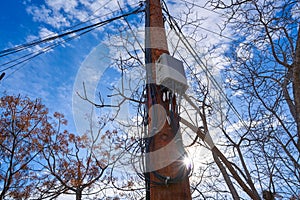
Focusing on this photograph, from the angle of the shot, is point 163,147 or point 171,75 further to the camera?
point 171,75

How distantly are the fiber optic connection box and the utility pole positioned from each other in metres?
0.05

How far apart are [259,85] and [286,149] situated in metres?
1.32

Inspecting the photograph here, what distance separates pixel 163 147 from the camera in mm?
1679

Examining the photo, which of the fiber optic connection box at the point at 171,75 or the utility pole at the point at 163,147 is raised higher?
the fiber optic connection box at the point at 171,75

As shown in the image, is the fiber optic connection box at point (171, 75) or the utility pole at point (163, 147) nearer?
the utility pole at point (163, 147)

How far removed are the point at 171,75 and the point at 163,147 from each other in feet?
1.93

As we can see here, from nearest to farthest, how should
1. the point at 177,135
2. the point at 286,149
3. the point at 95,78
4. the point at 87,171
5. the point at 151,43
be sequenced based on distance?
1. the point at 177,135
2. the point at 151,43
3. the point at 95,78
4. the point at 286,149
5. the point at 87,171

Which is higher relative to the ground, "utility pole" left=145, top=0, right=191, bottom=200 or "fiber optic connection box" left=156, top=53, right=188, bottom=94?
"fiber optic connection box" left=156, top=53, right=188, bottom=94

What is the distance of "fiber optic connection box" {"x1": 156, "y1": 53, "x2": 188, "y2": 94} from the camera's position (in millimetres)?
1875

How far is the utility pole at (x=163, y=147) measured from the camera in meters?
1.53

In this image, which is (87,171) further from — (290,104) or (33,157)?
(290,104)

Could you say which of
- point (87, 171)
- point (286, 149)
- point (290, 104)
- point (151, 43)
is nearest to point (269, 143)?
point (286, 149)

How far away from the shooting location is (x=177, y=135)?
5.77 ft

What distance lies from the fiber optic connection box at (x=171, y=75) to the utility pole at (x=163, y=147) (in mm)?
52
